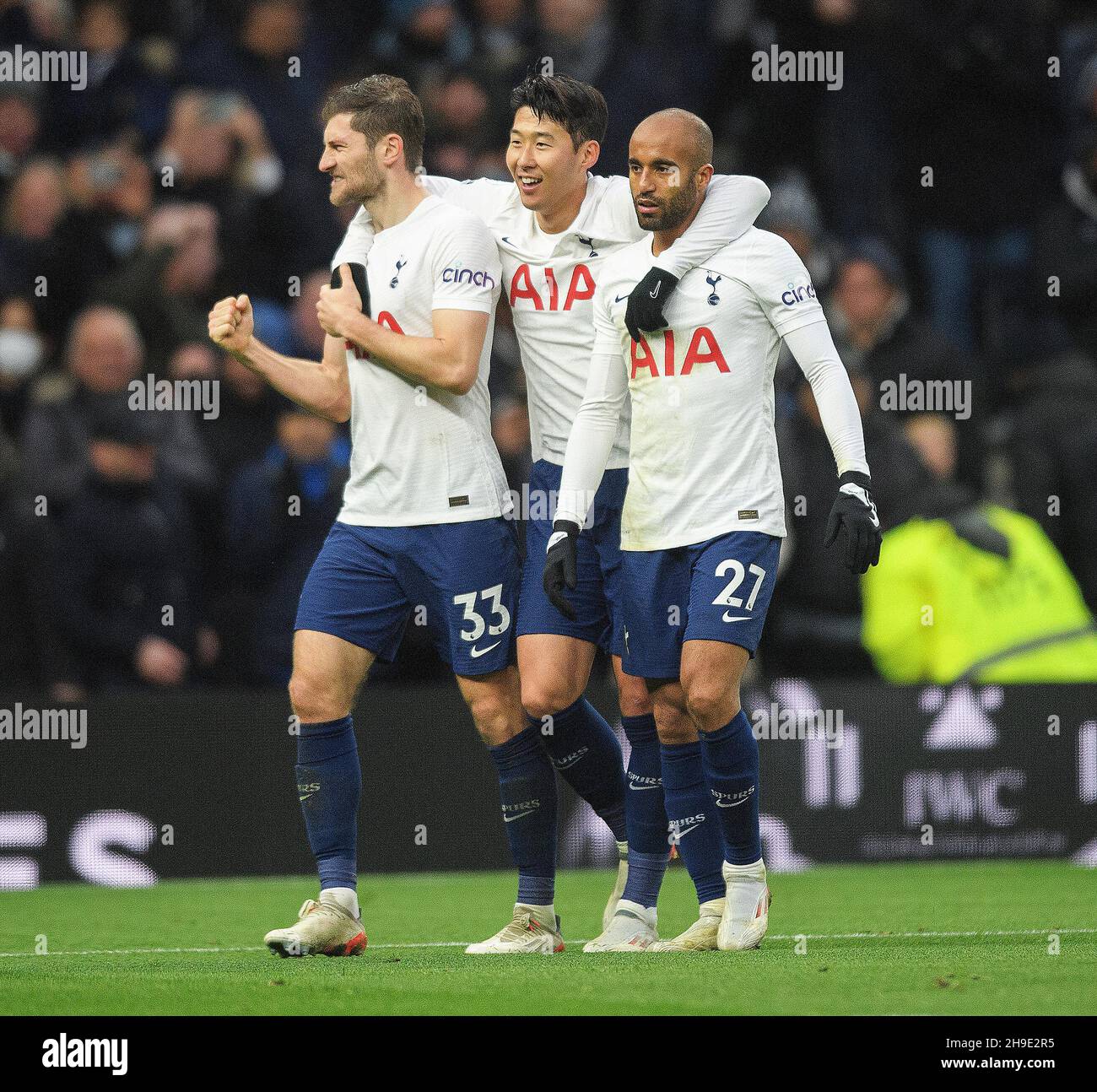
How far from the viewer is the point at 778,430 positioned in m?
9.62

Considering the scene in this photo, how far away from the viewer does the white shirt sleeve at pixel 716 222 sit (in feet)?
19.2

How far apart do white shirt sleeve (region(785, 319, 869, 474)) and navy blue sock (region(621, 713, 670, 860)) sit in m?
1.03

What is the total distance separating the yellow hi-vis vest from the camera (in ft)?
31.2

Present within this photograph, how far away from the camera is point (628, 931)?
6.08 meters

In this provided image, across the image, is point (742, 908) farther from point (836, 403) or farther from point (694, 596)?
point (836, 403)

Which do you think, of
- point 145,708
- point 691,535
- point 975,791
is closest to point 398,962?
point 691,535

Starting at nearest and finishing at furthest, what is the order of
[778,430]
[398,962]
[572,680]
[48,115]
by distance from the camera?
[398,962] → [572,680] → [778,430] → [48,115]

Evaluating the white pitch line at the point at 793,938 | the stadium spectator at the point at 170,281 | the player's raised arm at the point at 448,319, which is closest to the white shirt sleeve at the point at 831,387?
the player's raised arm at the point at 448,319

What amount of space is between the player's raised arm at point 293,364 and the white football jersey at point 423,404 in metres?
0.13

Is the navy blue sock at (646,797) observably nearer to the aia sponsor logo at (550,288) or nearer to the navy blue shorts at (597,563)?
the navy blue shorts at (597,563)

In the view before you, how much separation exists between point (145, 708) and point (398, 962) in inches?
143

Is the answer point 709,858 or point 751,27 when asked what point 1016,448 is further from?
point 709,858

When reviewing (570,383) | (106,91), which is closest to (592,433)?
(570,383)

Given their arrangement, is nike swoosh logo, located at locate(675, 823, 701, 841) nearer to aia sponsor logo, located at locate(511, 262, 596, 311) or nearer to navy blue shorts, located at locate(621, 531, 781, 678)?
navy blue shorts, located at locate(621, 531, 781, 678)
